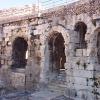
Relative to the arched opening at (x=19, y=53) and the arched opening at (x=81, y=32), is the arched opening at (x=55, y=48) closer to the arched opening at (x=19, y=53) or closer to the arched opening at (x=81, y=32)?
the arched opening at (x=81, y=32)

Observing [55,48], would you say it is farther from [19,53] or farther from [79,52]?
[19,53]

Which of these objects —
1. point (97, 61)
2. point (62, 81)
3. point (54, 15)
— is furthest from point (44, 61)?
point (97, 61)

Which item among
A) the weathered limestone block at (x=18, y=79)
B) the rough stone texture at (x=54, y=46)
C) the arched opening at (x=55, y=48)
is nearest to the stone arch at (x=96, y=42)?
the rough stone texture at (x=54, y=46)

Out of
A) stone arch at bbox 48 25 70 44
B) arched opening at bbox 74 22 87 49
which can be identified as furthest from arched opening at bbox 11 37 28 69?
Result: arched opening at bbox 74 22 87 49

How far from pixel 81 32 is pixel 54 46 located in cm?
177

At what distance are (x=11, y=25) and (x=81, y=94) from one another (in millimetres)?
6278

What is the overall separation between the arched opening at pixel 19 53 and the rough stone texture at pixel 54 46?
0.62 feet

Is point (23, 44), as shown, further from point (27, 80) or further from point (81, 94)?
point (81, 94)

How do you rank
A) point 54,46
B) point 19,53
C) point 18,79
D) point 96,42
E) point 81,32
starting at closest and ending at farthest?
point 96,42, point 81,32, point 54,46, point 18,79, point 19,53

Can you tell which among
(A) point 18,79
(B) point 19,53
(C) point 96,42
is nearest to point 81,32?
(C) point 96,42

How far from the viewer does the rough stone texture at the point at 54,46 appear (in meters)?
9.89

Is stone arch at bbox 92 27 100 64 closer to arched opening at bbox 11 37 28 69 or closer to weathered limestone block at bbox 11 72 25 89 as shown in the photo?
weathered limestone block at bbox 11 72 25 89

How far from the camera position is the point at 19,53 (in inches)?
567

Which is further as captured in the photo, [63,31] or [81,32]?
[63,31]
